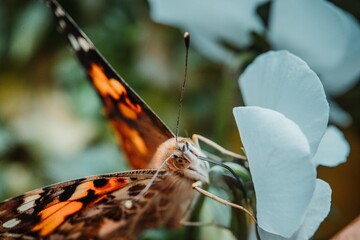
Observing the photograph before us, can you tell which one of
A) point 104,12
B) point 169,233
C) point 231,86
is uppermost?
point 104,12

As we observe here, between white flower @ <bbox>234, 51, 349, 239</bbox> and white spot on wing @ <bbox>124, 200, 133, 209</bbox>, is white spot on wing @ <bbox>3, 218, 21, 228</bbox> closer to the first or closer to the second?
white spot on wing @ <bbox>124, 200, 133, 209</bbox>

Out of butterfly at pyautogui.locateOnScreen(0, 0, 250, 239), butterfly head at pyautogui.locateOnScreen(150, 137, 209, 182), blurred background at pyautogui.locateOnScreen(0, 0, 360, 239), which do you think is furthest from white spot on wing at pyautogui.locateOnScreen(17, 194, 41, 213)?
blurred background at pyautogui.locateOnScreen(0, 0, 360, 239)

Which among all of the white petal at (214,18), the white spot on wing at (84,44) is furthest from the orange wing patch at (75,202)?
the white petal at (214,18)

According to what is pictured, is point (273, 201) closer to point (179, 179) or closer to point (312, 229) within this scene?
point (312, 229)

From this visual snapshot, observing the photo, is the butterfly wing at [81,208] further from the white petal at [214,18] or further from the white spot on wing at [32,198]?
the white petal at [214,18]

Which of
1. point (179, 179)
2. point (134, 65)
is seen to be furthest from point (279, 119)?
point (134, 65)
